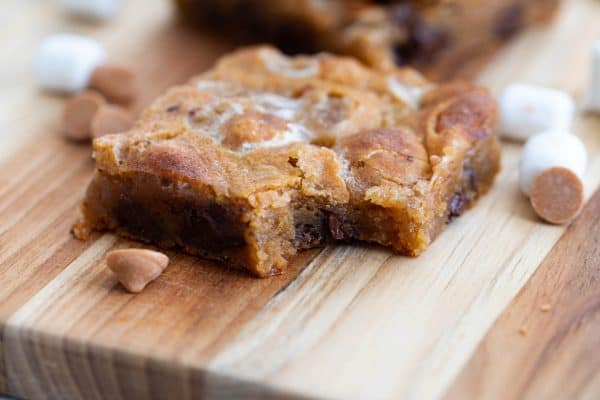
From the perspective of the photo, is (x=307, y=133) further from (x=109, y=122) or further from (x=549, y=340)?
(x=549, y=340)

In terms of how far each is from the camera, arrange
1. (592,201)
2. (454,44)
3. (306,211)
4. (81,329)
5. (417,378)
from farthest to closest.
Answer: (454,44)
(592,201)
(306,211)
(81,329)
(417,378)

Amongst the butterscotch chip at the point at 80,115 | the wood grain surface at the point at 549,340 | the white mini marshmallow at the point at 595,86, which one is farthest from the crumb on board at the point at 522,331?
the butterscotch chip at the point at 80,115

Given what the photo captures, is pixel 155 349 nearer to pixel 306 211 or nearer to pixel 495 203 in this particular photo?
pixel 306 211

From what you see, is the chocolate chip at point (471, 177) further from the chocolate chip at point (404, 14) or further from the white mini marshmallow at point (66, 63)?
the white mini marshmallow at point (66, 63)

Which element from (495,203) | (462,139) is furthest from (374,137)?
(495,203)

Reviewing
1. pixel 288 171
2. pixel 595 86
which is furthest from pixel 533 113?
pixel 288 171

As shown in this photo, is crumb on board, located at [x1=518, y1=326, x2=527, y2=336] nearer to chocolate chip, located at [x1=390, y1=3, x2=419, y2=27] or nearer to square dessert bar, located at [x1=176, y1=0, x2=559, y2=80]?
square dessert bar, located at [x1=176, y1=0, x2=559, y2=80]

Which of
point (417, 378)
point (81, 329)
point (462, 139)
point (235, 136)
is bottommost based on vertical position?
point (81, 329)
